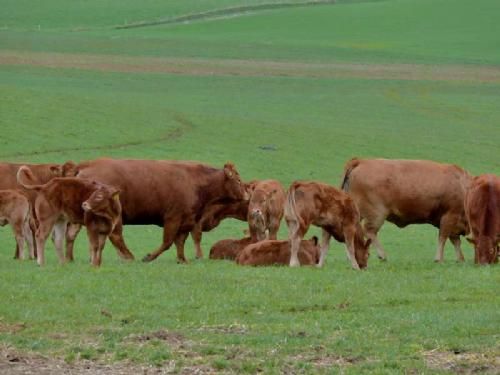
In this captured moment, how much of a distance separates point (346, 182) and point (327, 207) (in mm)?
2799

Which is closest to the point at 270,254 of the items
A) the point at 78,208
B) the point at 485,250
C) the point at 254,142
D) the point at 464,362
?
the point at 78,208

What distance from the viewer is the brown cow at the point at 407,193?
836 inches

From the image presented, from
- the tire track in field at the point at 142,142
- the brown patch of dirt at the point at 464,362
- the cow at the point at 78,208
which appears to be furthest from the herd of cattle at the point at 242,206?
the tire track in field at the point at 142,142

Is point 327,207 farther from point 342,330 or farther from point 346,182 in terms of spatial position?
point 342,330

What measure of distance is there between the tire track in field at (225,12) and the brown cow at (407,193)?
7556 cm

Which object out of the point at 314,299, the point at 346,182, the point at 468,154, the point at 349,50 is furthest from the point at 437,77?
the point at 314,299

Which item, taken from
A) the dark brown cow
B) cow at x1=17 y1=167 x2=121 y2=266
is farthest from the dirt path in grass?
cow at x1=17 y1=167 x2=121 y2=266

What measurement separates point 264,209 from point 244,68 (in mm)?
45400

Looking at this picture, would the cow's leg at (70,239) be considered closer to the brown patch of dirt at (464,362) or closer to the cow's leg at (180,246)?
the cow's leg at (180,246)

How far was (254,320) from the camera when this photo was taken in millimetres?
13273

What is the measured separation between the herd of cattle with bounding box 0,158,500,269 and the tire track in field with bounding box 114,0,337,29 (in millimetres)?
74834

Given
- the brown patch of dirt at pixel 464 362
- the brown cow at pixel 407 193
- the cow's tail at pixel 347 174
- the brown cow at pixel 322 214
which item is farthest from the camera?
the cow's tail at pixel 347 174

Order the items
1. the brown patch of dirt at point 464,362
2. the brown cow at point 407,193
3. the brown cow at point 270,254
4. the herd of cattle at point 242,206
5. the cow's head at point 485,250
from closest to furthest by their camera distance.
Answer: the brown patch of dirt at point 464,362, the herd of cattle at point 242,206, the brown cow at point 270,254, the cow's head at point 485,250, the brown cow at point 407,193

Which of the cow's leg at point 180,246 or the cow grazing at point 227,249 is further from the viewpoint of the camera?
the cow grazing at point 227,249
